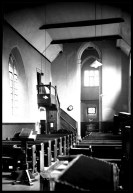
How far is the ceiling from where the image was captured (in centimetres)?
1048

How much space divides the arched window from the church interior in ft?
0.16

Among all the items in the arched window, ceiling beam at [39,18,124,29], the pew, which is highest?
ceiling beam at [39,18,124,29]

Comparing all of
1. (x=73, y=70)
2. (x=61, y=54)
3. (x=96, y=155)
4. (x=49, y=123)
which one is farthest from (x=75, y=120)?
(x=96, y=155)

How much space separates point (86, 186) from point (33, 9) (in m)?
10.6

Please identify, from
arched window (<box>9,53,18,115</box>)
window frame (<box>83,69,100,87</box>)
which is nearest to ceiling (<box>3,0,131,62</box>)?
arched window (<box>9,53,18,115</box>)

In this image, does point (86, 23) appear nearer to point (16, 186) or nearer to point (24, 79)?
point (24, 79)

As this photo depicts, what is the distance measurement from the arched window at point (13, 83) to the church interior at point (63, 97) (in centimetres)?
5

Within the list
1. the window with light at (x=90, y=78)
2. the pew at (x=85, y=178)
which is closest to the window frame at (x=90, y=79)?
the window with light at (x=90, y=78)

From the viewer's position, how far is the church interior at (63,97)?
252 centimetres

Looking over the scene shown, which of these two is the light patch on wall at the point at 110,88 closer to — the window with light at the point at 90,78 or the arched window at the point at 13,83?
the window with light at the point at 90,78

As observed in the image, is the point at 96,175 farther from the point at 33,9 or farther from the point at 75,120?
the point at 75,120

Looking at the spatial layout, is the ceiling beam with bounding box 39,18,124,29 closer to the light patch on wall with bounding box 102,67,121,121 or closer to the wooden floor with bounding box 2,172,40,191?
the light patch on wall with bounding box 102,67,121,121

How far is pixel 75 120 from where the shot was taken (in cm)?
→ 1733

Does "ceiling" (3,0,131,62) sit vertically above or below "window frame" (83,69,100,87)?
above
